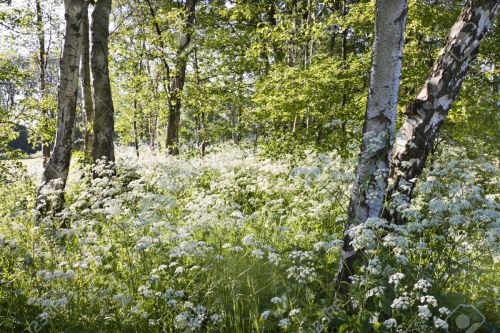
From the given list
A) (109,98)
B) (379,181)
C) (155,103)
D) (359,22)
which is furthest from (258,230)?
(155,103)

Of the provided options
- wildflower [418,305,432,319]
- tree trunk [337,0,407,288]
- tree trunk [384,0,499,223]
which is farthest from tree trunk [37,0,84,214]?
wildflower [418,305,432,319]

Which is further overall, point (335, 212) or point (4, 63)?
point (4, 63)

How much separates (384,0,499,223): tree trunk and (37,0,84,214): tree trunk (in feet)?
18.4

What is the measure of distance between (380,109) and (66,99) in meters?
5.69

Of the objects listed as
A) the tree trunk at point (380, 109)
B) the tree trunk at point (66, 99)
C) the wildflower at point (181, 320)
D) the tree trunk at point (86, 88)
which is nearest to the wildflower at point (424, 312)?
the tree trunk at point (380, 109)

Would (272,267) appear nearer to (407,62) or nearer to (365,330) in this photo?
(365,330)

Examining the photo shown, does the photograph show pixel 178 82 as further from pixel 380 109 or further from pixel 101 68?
pixel 380 109

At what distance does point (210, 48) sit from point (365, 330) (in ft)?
49.4

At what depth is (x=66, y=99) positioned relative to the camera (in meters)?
6.63

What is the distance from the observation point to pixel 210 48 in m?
16.0

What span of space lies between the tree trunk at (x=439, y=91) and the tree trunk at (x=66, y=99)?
18.4ft

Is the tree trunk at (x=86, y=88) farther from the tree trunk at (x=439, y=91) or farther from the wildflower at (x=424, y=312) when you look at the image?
the wildflower at (x=424, y=312)

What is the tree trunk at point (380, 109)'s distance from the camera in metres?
3.24

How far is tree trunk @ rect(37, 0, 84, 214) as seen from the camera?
251 inches
